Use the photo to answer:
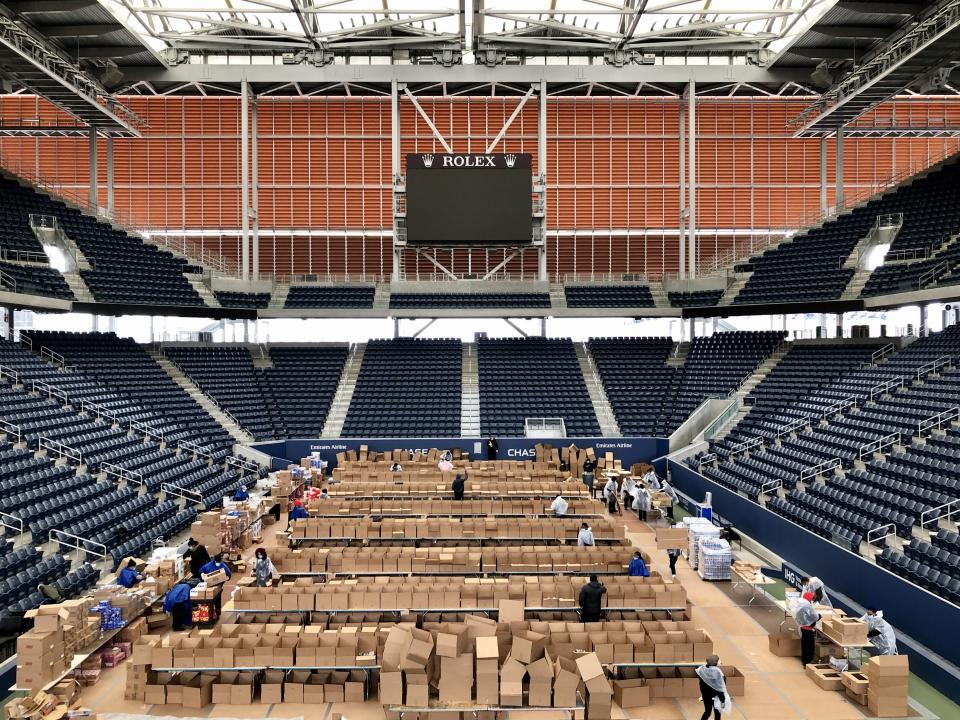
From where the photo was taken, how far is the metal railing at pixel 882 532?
1307 cm

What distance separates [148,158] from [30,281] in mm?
13035

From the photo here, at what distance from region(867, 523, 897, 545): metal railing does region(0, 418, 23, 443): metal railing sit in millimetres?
→ 18681

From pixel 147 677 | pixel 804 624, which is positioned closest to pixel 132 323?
pixel 147 677

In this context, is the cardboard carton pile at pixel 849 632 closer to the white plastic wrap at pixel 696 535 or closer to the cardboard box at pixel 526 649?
the cardboard box at pixel 526 649

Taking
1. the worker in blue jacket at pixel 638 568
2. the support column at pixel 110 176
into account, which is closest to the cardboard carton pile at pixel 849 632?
the worker in blue jacket at pixel 638 568

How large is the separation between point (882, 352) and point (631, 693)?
19706 mm

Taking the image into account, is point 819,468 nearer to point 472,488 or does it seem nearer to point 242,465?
point 472,488

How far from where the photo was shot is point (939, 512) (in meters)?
13.1

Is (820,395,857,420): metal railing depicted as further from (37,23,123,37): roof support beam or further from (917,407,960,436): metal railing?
(37,23,123,37): roof support beam

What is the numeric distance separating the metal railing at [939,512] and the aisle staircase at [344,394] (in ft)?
65.2

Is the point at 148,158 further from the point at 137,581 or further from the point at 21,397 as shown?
the point at 137,581

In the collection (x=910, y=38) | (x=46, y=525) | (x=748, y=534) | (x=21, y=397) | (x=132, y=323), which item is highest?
(x=910, y=38)

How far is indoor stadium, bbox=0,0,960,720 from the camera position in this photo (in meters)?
9.68

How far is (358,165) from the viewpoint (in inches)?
1350
